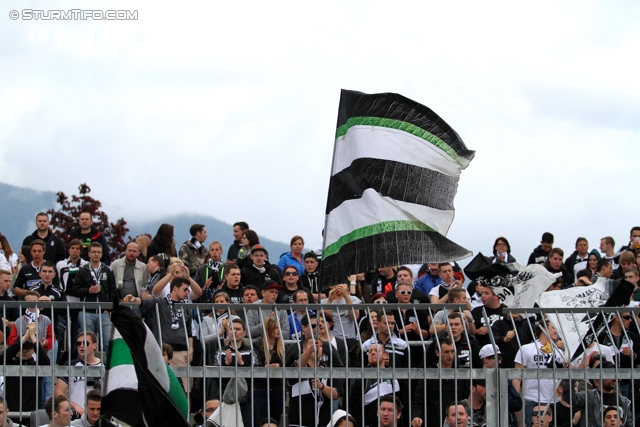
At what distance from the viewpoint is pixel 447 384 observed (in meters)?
10.3

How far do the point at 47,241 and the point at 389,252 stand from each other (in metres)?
7.50

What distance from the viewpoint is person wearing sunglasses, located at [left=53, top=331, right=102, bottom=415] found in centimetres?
991

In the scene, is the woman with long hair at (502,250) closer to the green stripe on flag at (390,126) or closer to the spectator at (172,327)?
the green stripe on flag at (390,126)

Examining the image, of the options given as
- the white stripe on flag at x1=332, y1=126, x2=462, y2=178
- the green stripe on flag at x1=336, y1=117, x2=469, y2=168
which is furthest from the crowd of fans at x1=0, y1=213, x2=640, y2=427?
the green stripe on flag at x1=336, y1=117, x2=469, y2=168

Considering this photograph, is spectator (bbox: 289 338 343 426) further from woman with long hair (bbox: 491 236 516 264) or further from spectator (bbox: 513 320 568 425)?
woman with long hair (bbox: 491 236 516 264)

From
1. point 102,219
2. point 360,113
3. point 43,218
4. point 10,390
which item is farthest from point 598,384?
point 102,219

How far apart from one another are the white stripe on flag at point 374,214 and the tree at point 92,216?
3012cm

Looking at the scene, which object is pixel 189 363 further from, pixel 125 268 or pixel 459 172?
pixel 125 268

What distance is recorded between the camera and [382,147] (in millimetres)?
11203

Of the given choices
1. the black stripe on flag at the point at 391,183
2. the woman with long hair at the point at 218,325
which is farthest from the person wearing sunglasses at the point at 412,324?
the woman with long hair at the point at 218,325

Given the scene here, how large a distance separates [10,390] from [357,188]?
365 cm

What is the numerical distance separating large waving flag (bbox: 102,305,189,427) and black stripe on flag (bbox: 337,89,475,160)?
3271mm

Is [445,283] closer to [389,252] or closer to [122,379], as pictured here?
[389,252]

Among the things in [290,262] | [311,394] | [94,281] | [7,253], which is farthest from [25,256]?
[311,394]
